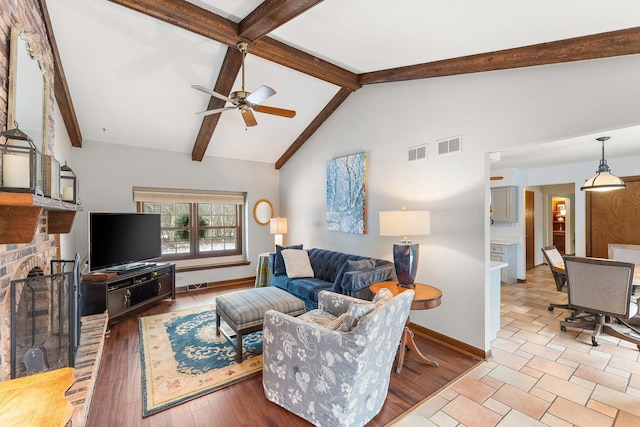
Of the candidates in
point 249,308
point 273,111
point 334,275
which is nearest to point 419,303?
point 249,308

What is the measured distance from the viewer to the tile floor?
2.03 metres

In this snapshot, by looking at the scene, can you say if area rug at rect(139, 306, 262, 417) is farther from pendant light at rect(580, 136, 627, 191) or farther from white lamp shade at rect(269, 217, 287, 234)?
pendant light at rect(580, 136, 627, 191)

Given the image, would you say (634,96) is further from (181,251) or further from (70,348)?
(181,251)

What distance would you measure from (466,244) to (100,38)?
14.6 ft

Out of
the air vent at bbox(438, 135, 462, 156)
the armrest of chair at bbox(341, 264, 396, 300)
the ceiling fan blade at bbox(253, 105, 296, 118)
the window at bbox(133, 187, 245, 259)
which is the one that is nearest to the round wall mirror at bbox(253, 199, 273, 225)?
the window at bbox(133, 187, 245, 259)

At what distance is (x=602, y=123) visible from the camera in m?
2.14

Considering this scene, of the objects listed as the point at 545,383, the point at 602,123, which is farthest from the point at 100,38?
the point at 545,383

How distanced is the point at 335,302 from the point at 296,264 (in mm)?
1734

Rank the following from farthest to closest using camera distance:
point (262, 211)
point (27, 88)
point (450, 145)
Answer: point (262, 211)
point (450, 145)
point (27, 88)

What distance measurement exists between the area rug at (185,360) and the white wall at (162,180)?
1.70m

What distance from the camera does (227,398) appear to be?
2.25m

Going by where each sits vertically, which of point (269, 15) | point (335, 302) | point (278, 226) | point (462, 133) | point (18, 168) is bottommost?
point (335, 302)

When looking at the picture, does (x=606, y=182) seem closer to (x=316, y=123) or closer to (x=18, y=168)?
(x=316, y=123)

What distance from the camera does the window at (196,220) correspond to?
5.18 meters
